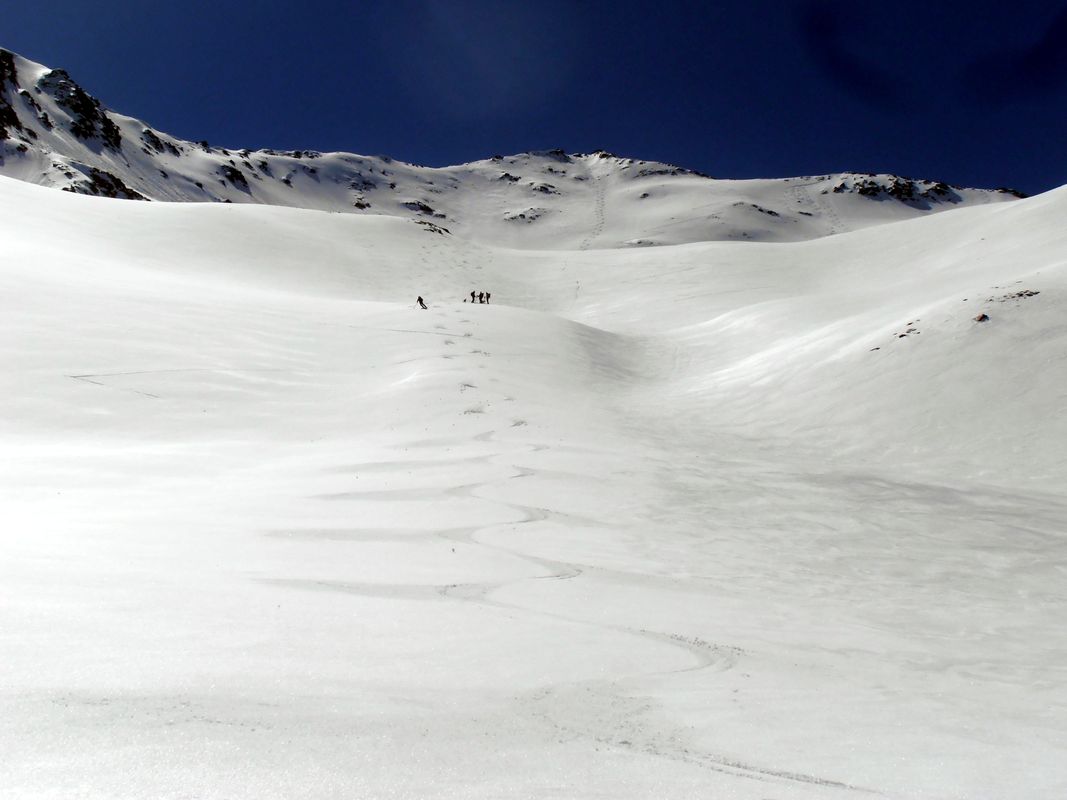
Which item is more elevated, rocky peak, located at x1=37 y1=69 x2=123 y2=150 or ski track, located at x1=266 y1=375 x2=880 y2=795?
rocky peak, located at x1=37 y1=69 x2=123 y2=150

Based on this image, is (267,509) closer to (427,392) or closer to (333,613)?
(333,613)

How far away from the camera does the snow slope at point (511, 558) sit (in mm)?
2039

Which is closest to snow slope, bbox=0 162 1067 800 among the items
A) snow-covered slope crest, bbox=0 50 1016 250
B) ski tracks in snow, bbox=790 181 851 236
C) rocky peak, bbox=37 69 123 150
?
snow-covered slope crest, bbox=0 50 1016 250

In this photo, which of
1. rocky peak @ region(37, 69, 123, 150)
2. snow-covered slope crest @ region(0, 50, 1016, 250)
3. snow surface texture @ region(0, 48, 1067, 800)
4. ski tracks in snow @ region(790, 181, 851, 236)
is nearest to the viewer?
snow surface texture @ region(0, 48, 1067, 800)

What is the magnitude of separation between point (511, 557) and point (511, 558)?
0.02 meters

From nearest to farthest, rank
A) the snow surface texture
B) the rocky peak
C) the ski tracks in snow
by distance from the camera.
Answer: the snow surface texture → the rocky peak → the ski tracks in snow

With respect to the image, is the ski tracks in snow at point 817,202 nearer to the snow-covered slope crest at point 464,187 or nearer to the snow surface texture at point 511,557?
the snow-covered slope crest at point 464,187

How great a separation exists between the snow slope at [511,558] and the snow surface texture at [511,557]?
0.02 meters

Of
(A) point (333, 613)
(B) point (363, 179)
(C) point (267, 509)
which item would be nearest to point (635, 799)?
(A) point (333, 613)

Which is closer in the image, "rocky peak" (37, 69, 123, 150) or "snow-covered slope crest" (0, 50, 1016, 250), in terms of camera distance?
"snow-covered slope crest" (0, 50, 1016, 250)

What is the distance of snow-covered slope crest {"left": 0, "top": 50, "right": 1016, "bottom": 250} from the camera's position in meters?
102

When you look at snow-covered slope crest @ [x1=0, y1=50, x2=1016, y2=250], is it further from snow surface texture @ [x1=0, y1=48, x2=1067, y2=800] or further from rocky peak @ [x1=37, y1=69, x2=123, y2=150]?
snow surface texture @ [x1=0, y1=48, x2=1067, y2=800]

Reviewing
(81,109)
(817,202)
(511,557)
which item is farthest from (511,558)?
(817,202)

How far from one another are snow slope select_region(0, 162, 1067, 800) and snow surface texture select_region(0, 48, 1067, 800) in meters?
0.02
